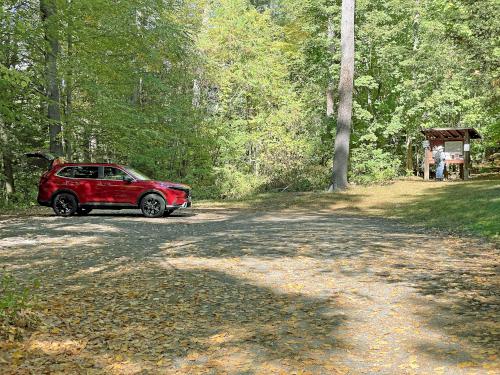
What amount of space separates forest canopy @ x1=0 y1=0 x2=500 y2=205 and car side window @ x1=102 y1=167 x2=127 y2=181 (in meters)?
4.67

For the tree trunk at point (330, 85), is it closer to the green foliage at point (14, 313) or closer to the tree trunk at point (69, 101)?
the tree trunk at point (69, 101)

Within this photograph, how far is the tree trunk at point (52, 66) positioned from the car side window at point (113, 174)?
447cm

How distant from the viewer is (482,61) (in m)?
24.3

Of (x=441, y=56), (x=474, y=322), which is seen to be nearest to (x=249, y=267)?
(x=474, y=322)

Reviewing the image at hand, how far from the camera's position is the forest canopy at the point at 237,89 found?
2169 centimetres

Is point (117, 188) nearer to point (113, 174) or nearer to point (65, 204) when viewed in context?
point (113, 174)

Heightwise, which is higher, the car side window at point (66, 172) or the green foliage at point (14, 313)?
the car side window at point (66, 172)

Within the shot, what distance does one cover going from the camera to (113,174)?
1728 cm

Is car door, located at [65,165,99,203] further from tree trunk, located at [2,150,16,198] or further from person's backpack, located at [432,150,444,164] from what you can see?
person's backpack, located at [432,150,444,164]

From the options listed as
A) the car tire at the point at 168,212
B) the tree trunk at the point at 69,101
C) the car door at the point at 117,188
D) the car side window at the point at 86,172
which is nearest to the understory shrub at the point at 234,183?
the tree trunk at the point at 69,101

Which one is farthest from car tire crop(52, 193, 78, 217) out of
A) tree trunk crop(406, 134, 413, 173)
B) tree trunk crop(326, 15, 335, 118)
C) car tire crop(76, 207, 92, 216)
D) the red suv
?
tree trunk crop(406, 134, 413, 173)

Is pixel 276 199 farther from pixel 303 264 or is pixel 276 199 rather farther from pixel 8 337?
pixel 8 337

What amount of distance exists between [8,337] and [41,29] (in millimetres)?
15676

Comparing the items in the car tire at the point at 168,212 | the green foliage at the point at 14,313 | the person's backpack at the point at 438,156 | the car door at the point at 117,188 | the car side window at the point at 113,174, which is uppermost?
the person's backpack at the point at 438,156
